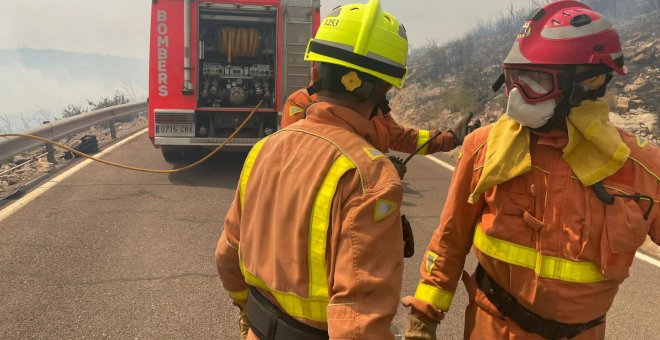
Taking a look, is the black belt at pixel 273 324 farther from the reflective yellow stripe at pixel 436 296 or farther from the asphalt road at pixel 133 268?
the asphalt road at pixel 133 268

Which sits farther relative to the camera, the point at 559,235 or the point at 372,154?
the point at 559,235

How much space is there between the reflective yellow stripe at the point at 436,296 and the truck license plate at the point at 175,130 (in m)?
6.44

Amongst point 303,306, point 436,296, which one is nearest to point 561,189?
point 436,296

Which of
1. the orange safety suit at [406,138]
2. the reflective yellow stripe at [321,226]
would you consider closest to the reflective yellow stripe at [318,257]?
the reflective yellow stripe at [321,226]

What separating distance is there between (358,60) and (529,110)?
67 cm

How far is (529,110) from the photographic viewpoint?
71.4 inches

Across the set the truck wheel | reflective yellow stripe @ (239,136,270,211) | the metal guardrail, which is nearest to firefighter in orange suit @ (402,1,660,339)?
reflective yellow stripe @ (239,136,270,211)

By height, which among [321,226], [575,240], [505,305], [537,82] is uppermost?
[537,82]

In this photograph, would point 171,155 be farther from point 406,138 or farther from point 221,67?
point 406,138

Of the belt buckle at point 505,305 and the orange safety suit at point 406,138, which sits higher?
the orange safety suit at point 406,138

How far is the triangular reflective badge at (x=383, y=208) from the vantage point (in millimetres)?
1359

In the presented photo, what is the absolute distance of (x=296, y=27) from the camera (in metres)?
8.09

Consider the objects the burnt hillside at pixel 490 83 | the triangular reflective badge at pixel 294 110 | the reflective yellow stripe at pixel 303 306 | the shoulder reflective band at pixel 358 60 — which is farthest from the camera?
the burnt hillside at pixel 490 83

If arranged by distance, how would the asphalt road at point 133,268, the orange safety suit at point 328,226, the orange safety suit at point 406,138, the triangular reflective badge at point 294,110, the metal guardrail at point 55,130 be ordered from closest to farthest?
the orange safety suit at point 328,226
the asphalt road at point 133,268
the orange safety suit at point 406,138
the triangular reflective badge at point 294,110
the metal guardrail at point 55,130
